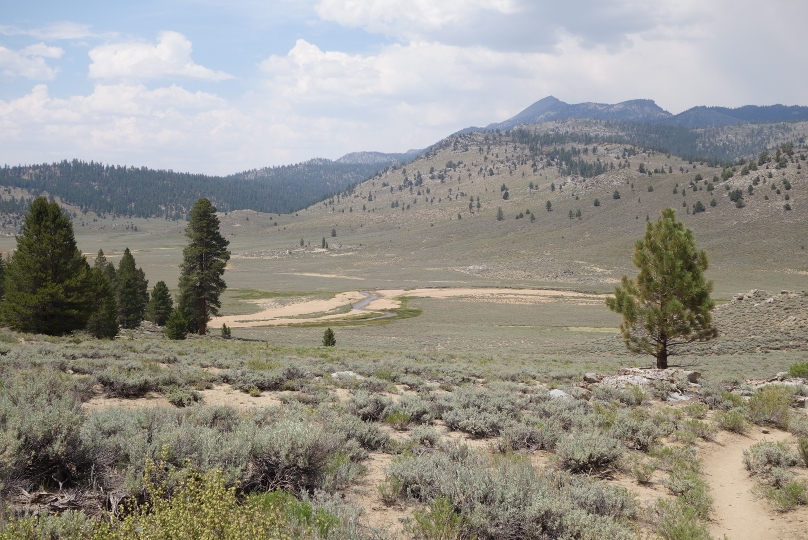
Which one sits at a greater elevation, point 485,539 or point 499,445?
point 485,539

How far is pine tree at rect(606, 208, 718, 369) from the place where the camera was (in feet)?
61.6

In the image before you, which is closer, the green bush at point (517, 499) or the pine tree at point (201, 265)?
the green bush at point (517, 499)

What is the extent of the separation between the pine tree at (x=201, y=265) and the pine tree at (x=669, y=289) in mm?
27964

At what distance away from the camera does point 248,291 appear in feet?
275

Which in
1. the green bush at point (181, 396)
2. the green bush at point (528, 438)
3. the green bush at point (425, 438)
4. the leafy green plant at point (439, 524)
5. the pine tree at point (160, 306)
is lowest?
the pine tree at point (160, 306)

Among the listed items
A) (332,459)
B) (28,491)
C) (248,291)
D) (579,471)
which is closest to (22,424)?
(28,491)

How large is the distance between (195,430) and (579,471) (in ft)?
18.5

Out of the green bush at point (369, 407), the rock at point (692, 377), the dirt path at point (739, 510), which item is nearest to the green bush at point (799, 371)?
the rock at point (692, 377)

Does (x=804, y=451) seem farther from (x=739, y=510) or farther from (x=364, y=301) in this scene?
(x=364, y=301)

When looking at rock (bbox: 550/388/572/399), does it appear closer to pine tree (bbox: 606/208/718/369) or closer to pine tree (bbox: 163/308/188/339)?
pine tree (bbox: 606/208/718/369)

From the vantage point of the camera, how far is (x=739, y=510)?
20.0 ft

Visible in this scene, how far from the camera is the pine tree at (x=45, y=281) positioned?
24.2 metres

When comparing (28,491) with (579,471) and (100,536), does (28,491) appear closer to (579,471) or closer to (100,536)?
(100,536)

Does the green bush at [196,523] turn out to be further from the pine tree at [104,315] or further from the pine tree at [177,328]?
the pine tree at [104,315]
